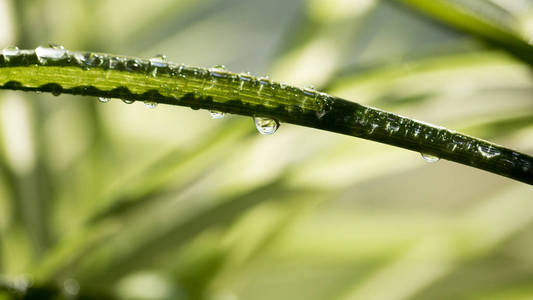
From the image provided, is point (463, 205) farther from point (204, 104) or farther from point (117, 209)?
point (204, 104)

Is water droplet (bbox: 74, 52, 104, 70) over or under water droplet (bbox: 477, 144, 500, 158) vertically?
over

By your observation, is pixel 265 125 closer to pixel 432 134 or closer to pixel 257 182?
pixel 432 134

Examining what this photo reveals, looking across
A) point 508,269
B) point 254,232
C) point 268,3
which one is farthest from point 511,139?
point 268,3

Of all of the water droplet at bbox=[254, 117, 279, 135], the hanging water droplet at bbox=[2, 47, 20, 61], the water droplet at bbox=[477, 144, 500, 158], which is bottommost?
the water droplet at bbox=[477, 144, 500, 158]

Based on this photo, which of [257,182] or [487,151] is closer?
[487,151]

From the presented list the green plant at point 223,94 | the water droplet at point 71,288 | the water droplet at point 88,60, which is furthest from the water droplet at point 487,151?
the water droplet at point 71,288

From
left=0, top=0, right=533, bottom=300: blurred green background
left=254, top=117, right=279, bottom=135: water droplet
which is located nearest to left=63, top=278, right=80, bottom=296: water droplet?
left=0, top=0, right=533, bottom=300: blurred green background

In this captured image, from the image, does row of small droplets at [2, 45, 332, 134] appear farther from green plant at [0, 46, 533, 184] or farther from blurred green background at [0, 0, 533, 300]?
blurred green background at [0, 0, 533, 300]

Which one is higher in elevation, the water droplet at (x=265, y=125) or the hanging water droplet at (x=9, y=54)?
the water droplet at (x=265, y=125)

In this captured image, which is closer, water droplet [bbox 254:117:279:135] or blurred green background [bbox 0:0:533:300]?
water droplet [bbox 254:117:279:135]

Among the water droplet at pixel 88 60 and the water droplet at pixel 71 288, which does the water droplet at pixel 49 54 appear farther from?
the water droplet at pixel 71 288

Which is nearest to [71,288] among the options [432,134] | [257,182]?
[257,182]

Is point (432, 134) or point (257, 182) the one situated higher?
point (257, 182)
